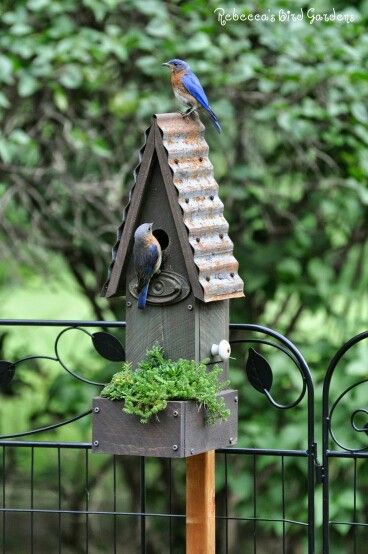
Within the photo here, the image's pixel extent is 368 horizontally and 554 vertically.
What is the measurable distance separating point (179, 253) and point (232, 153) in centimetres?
221

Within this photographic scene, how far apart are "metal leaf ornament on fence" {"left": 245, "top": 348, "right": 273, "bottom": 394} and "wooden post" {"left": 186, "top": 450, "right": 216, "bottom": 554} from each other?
0.24 meters

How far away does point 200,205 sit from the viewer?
10.0 ft

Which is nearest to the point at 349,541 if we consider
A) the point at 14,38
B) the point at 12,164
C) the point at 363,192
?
the point at 363,192

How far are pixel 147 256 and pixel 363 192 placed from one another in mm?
1877

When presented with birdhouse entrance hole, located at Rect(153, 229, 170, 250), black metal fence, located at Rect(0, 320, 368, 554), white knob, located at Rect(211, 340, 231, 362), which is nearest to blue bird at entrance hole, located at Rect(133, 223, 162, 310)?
birdhouse entrance hole, located at Rect(153, 229, 170, 250)

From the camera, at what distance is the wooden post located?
10.3 feet

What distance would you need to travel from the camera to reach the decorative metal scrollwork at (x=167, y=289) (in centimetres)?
302

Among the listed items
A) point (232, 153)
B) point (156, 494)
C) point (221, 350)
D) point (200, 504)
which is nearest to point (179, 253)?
point (221, 350)

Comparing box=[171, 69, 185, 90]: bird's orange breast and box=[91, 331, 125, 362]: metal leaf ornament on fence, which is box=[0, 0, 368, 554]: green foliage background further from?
box=[171, 69, 185, 90]: bird's orange breast

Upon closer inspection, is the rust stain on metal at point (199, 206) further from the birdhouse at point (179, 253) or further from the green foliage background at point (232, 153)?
the green foliage background at point (232, 153)

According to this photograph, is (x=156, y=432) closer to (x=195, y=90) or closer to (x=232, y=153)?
(x=195, y=90)

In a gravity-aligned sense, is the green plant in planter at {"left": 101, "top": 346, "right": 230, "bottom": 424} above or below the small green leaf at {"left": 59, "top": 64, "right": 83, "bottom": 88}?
below

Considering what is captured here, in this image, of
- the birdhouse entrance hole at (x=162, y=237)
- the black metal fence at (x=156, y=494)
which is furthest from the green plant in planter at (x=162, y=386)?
the black metal fence at (x=156, y=494)

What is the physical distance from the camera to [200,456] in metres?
3.12
